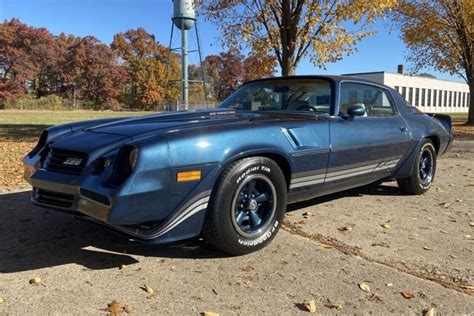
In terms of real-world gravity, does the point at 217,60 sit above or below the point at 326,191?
above

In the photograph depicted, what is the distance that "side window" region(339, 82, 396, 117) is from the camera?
466 centimetres

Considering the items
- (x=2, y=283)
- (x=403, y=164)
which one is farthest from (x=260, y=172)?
(x=403, y=164)

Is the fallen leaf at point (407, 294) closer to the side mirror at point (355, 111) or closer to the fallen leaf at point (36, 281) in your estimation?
the side mirror at point (355, 111)

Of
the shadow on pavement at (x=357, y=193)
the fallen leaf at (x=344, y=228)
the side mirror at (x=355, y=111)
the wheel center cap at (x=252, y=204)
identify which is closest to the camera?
the wheel center cap at (x=252, y=204)

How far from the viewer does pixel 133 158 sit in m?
3.00

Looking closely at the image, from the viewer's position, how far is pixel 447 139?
6.36m

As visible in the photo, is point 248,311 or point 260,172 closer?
point 248,311

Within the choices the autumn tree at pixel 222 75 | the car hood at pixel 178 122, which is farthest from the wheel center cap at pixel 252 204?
the autumn tree at pixel 222 75

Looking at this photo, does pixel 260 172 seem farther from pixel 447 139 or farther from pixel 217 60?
pixel 217 60

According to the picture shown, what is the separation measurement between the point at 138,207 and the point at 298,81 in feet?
8.23

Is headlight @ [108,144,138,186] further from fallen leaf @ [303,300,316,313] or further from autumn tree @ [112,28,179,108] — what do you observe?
autumn tree @ [112,28,179,108]

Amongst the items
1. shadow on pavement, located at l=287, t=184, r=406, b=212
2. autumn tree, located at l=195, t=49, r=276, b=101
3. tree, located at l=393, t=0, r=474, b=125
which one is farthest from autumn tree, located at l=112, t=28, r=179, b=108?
shadow on pavement, located at l=287, t=184, r=406, b=212

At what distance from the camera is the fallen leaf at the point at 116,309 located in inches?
104

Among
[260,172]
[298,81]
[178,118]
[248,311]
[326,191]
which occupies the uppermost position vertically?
[298,81]
